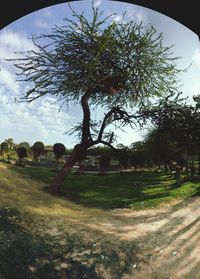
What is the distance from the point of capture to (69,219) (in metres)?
4.55

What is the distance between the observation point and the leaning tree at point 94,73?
4930mm

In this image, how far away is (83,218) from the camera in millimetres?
4691

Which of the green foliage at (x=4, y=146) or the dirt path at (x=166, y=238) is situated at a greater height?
the green foliage at (x=4, y=146)

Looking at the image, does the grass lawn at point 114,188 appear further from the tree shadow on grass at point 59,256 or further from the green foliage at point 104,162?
the tree shadow on grass at point 59,256

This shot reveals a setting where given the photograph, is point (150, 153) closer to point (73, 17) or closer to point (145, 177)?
point (145, 177)

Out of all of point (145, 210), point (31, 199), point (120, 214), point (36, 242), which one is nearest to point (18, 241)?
point (36, 242)

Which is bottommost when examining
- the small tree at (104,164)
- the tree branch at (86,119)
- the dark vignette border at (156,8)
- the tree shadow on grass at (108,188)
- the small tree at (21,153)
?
the tree shadow on grass at (108,188)

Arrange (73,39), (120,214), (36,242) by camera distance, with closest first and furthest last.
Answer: (36,242)
(120,214)
(73,39)

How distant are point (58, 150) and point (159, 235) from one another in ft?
6.09

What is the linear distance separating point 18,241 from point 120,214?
1442 mm

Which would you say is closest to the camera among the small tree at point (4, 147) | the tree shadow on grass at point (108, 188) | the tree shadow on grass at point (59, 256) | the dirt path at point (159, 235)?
the tree shadow on grass at point (59, 256)

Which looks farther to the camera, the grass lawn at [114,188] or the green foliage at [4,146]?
the grass lawn at [114,188]

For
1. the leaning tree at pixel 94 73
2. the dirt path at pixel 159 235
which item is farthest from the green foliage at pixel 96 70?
the dirt path at pixel 159 235

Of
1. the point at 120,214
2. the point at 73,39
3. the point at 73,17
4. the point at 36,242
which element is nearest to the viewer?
the point at 36,242
